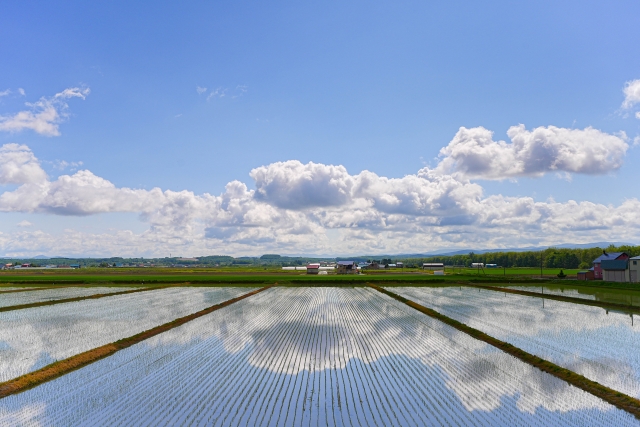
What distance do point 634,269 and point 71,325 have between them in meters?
61.1

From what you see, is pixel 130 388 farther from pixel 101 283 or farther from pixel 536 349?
pixel 101 283

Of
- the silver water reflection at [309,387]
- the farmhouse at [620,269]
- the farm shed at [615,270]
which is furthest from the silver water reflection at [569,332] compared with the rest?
the farm shed at [615,270]

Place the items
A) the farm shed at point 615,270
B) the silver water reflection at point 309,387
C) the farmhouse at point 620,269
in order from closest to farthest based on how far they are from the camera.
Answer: the silver water reflection at point 309,387 → the farmhouse at point 620,269 → the farm shed at point 615,270

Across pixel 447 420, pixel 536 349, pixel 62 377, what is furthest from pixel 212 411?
pixel 536 349

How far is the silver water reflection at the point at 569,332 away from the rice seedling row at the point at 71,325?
19.7 meters

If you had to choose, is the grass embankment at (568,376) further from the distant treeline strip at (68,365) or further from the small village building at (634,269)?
the small village building at (634,269)

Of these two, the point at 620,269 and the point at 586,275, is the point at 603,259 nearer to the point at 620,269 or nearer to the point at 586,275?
the point at 620,269

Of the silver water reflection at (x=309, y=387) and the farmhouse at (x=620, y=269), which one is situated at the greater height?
the farmhouse at (x=620, y=269)

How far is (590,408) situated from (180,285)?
5922 centimetres

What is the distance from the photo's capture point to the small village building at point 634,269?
5730 cm

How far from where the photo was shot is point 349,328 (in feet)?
89.1

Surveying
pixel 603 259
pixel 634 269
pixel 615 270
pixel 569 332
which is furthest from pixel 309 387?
pixel 603 259

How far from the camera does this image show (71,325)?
28.0m

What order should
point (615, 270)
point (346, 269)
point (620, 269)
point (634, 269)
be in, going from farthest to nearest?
point (346, 269), point (615, 270), point (620, 269), point (634, 269)
